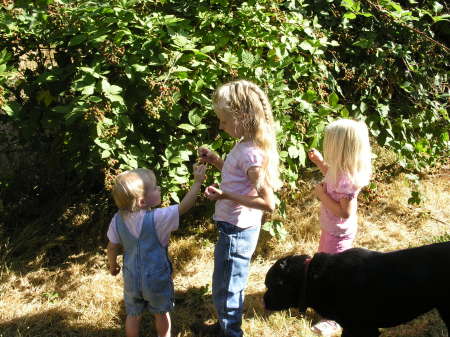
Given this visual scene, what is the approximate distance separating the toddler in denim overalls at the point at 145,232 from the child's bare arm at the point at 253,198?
0.37 feet

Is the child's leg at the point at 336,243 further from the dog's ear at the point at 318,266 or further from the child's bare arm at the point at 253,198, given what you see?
the child's bare arm at the point at 253,198

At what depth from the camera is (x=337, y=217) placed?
2932 mm

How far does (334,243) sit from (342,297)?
0.52 meters

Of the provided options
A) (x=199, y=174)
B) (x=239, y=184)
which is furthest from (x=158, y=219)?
(x=239, y=184)

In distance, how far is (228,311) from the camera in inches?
107

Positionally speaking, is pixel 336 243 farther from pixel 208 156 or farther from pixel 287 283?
pixel 208 156

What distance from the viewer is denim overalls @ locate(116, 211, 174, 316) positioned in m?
2.63

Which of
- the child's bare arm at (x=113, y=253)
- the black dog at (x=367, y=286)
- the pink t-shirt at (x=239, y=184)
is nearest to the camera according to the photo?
the black dog at (x=367, y=286)

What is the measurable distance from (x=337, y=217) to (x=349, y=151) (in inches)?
16.7

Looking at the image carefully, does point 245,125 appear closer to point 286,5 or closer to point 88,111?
point 88,111

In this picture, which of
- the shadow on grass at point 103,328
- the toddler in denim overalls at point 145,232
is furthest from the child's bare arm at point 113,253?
the shadow on grass at point 103,328

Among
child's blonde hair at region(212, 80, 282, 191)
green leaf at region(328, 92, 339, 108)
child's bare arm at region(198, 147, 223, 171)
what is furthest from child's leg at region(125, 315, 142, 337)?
green leaf at region(328, 92, 339, 108)

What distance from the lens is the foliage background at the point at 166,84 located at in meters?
2.95

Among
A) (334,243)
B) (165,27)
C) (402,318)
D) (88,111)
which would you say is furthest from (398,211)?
(88,111)
